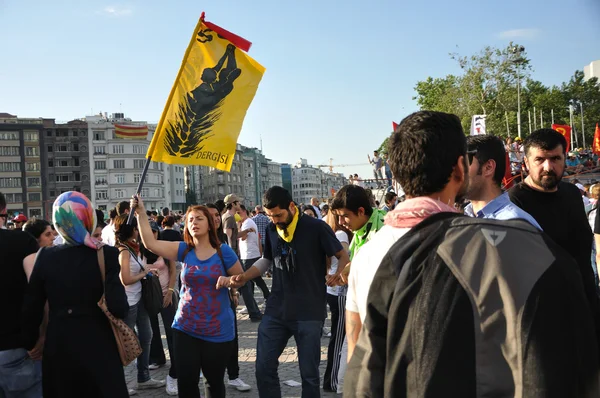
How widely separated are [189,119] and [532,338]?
4945mm

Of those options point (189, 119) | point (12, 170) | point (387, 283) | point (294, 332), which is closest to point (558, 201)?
point (294, 332)

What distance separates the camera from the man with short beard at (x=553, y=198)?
169 inches

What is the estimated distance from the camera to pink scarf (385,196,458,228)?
1.99 m

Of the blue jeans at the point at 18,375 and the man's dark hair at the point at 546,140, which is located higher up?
the man's dark hair at the point at 546,140

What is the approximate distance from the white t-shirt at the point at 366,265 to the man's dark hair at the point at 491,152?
1845 millimetres

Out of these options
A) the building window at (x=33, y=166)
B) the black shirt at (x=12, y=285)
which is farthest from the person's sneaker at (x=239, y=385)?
the building window at (x=33, y=166)

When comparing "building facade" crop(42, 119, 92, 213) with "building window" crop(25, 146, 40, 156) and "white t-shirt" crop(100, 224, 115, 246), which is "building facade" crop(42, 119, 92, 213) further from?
"white t-shirt" crop(100, 224, 115, 246)

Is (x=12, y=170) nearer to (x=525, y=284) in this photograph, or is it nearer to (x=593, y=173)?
(x=593, y=173)

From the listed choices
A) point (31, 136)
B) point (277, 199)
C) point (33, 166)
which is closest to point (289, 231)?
point (277, 199)

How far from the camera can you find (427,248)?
1.75m

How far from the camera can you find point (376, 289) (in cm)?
187

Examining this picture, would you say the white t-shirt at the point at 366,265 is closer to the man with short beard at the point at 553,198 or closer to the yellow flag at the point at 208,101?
the man with short beard at the point at 553,198

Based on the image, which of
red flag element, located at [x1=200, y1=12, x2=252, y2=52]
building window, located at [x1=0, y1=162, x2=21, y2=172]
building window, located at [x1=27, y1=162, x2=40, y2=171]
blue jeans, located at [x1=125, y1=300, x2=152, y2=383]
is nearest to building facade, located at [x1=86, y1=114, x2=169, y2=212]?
building window, located at [x1=27, y1=162, x2=40, y2=171]

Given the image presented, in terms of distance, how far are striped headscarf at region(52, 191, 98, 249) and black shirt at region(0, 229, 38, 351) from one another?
1.59 feet
